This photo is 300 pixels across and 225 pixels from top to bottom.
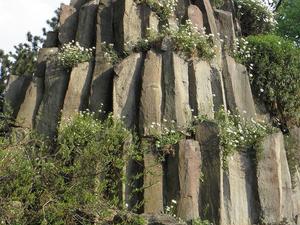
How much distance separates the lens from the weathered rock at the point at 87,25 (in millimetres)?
13328

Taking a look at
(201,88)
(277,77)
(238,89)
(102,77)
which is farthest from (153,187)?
(277,77)

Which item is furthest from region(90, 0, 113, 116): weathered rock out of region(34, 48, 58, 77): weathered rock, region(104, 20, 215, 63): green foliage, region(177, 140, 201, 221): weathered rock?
region(177, 140, 201, 221): weathered rock

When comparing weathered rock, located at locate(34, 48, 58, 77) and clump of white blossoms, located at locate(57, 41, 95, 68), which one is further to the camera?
weathered rock, located at locate(34, 48, 58, 77)

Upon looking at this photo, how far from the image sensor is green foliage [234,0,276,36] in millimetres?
15102

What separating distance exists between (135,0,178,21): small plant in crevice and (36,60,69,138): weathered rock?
2.49 metres

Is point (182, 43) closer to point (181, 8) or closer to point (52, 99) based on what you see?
point (181, 8)

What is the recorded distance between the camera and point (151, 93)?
10.7 meters

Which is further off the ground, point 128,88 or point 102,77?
point 102,77

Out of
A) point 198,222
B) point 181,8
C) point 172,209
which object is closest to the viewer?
point 198,222

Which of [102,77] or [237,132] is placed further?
[102,77]

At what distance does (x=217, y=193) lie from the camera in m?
9.55

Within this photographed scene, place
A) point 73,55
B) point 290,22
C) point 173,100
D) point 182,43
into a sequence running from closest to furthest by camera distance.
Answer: point 173,100
point 182,43
point 73,55
point 290,22

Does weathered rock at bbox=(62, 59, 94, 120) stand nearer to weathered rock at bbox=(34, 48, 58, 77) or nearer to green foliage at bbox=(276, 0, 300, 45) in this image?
weathered rock at bbox=(34, 48, 58, 77)

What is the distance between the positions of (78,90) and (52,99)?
696 millimetres
